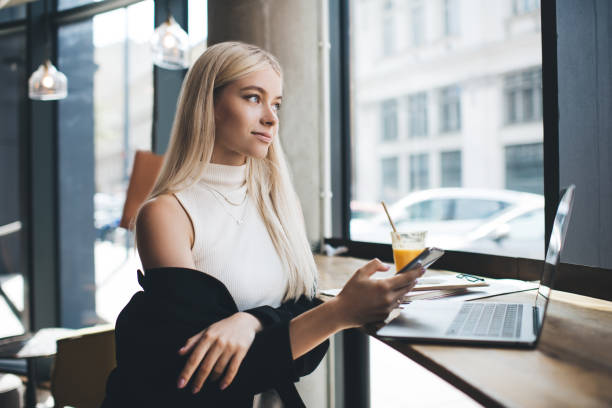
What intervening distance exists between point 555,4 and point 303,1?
4.23ft

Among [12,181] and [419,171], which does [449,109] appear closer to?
[419,171]

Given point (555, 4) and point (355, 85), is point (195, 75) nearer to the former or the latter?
point (555, 4)

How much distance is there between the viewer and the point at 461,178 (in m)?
19.2

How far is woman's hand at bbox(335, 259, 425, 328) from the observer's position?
861mm

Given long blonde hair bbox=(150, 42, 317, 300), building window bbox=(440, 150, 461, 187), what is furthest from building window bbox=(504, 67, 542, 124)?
long blonde hair bbox=(150, 42, 317, 300)

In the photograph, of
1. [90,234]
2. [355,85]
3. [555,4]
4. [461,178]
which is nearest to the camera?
[555,4]

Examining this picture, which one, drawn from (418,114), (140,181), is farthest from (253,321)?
(418,114)

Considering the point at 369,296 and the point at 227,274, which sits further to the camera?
the point at 227,274

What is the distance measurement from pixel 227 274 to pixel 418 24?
839 inches

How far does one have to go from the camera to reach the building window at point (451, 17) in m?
18.6

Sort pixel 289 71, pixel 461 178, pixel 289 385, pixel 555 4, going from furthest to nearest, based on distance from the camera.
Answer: pixel 461 178 → pixel 289 71 → pixel 555 4 → pixel 289 385

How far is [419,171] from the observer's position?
2058 cm

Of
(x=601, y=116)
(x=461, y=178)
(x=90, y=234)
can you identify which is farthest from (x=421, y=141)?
(x=601, y=116)

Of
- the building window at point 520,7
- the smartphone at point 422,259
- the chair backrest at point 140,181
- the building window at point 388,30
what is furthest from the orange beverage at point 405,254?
the building window at point 388,30
